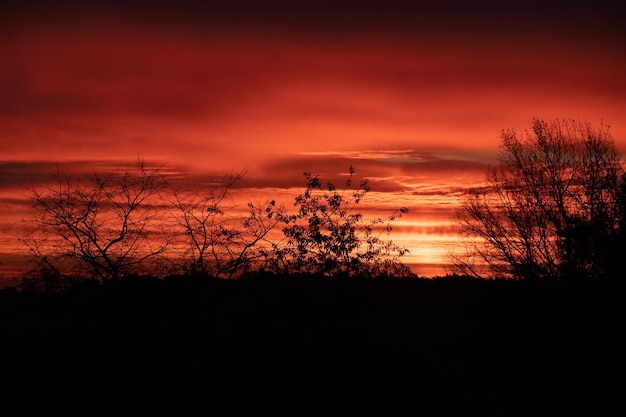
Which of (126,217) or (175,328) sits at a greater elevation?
(126,217)

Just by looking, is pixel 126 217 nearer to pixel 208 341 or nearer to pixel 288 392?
pixel 208 341

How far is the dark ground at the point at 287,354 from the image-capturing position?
1112cm

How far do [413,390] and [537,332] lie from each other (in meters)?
5.11

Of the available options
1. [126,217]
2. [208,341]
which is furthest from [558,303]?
[126,217]

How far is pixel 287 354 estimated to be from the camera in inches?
502

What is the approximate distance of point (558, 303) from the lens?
1694 centimetres

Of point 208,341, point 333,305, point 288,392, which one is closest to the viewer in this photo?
point 288,392

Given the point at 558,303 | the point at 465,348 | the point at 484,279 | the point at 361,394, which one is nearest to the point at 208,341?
the point at 361,394

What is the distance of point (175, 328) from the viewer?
1335 cm

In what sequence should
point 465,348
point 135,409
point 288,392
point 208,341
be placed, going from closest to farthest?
point 135,409 → point 288,392 → point 208,341 → point 465,348

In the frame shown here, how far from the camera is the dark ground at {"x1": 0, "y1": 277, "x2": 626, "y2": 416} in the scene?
11.1m

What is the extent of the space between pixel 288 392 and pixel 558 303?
8.90 m

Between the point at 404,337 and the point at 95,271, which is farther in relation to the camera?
the point at 404,337

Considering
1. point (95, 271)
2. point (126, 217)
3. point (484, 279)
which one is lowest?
point (484, 279)
